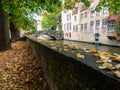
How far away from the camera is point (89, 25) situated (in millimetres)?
43812

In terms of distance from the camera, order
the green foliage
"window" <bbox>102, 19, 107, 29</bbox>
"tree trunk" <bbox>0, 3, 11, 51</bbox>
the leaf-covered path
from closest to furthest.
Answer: the leaf-covered path → "tree trunk" <bbox>0, 3, 11, 51</bbox> → "window" <bbox>102, 19, 107, 29</bbox> → the green foliage

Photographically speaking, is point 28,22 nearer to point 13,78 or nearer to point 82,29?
point 13,78

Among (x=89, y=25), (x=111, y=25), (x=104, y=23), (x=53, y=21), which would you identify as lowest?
(x=111, y=25)

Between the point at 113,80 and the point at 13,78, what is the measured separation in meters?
4.99

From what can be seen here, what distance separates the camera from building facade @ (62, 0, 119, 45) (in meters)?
36.3

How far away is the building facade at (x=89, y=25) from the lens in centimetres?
3627

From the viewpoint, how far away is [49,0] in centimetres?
763

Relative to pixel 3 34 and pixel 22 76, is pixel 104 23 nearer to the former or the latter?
pixel 3 34

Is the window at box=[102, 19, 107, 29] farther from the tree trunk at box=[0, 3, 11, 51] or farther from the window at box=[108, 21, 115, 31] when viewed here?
the tree trunk at box=[0, 3, 11, 51]

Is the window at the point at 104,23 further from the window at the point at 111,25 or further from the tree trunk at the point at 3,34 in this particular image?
the tree trunk at the point at 3,34

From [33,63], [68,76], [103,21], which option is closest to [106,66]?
[68,76]

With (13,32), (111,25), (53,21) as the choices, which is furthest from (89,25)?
(13,32)

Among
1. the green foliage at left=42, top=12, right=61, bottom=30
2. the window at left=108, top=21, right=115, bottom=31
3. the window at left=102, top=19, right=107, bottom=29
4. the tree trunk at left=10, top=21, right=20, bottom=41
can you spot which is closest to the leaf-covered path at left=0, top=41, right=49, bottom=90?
the tree trunk at left=10, top=21, right=20, bottom=41

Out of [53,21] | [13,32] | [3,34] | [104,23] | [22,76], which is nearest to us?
[22,76]
